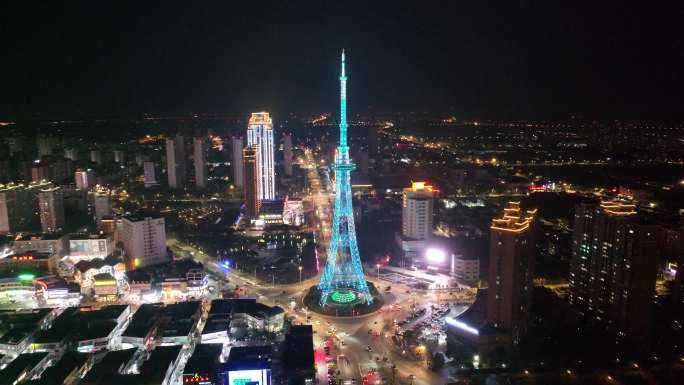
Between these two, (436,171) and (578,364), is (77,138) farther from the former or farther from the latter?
(578,364)

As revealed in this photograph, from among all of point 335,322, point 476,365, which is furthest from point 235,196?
point 476,365

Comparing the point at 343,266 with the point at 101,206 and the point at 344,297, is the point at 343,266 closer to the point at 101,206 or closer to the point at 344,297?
the point at 344,297

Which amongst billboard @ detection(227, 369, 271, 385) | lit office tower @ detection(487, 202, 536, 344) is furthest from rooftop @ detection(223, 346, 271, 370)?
lit office tower @ detection(487, 202, 536, 344)

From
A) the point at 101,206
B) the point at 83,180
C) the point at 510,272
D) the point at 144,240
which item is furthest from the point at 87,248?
the point at 510,272

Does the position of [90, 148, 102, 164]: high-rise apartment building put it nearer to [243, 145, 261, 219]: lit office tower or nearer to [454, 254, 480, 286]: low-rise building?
[243, 145, 261, 219]: lit office tower

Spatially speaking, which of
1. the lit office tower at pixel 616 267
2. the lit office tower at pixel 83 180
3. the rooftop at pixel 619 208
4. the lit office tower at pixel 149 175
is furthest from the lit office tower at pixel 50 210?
the rooftop at pixel 619 208

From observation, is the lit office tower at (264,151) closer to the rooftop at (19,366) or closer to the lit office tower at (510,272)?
the rooftop at (19,366)

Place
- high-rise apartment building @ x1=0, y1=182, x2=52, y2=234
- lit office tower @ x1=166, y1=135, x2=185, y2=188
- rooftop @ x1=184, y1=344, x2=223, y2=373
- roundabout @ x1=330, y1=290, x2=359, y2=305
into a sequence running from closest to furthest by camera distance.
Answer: rooftop @ x1=184, y1=344, x2=223, y2=373, roundabout @ x1=330, y1=290, x2=359, y2=305, high-rise apartment building @ x1=0, y1=182, x2=52, y2=234, lit office tower @ x1=166, y1=135, x2=185, y2=188
